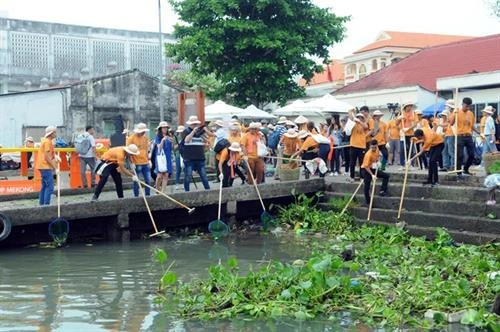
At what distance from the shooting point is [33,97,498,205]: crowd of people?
553 inches

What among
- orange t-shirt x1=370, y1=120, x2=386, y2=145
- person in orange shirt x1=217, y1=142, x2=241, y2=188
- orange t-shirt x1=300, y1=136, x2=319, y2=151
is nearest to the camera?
person in orange shirt x1=217, y1=142, x2=241, y2=188

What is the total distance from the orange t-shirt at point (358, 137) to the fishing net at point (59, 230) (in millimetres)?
6041

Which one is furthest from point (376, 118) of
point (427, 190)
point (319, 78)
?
point (319, 78)

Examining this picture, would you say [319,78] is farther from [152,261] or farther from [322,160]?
[152,261]

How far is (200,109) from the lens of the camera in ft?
61.2

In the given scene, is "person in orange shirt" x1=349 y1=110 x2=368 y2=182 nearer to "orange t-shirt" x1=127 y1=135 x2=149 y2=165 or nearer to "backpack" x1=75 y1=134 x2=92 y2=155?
"orange t-shirt" x1=127 y1=135 x2=149 y2=165

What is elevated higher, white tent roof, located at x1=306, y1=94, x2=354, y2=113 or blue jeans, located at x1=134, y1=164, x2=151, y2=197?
white tent roof, located at x1=306, y1=94, x2=354, y2=113

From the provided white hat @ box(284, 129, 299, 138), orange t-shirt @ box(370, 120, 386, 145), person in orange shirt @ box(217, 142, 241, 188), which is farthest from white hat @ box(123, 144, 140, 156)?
orange t-shirt @ box(370, 120, 386, 145)

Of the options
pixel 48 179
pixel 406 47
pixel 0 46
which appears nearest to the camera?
pixel 48 179

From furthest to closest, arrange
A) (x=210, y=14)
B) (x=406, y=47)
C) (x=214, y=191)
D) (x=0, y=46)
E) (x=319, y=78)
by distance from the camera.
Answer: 1. (x=319, y=78)
2. (x=406, y=47)
3. (x=0, y=46)
4. (x=210, y=14)
5. (x=214, y=191)

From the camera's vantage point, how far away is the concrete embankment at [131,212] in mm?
13023

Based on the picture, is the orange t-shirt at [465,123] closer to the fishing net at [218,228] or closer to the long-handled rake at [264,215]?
the long-handled rake at [264,215]

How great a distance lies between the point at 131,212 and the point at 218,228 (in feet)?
5.46

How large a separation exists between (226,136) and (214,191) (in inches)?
73.8
